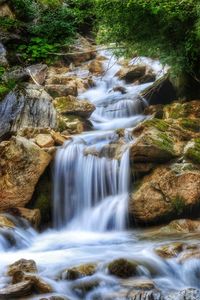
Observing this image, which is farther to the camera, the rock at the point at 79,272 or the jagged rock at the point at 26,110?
the jagged rock at the point at 26,110

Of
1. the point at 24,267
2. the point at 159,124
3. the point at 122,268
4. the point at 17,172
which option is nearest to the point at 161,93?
the point at 159,124

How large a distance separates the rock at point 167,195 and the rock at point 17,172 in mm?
1928

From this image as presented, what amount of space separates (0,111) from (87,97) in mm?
5191

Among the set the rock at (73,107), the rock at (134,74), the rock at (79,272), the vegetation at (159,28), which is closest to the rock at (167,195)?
the rock at (79,272)

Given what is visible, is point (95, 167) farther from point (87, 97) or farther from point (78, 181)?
point (87, 97)

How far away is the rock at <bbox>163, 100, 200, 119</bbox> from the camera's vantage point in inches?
407

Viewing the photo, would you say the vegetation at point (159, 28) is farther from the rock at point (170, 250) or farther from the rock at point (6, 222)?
the rock at point (6, 222)

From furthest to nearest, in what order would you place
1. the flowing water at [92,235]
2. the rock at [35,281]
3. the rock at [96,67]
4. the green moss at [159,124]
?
the rock at [96,67] < the green moss at [159,124] < the flowing water at [92,235] < the rock at [35,281]

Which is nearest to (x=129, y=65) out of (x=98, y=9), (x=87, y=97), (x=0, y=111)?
(x=87, y=97)

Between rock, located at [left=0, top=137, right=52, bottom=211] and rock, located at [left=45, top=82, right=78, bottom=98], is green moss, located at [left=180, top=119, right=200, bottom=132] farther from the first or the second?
rock, located at [left=45, top=82, right=78, bottom=98]

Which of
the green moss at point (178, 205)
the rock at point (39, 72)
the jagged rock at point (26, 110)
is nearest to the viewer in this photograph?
the green moss at point (178, 205)

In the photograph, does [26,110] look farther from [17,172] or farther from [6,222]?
[6,222]

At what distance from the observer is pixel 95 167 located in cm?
912

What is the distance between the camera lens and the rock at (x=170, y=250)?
6.18 metres
